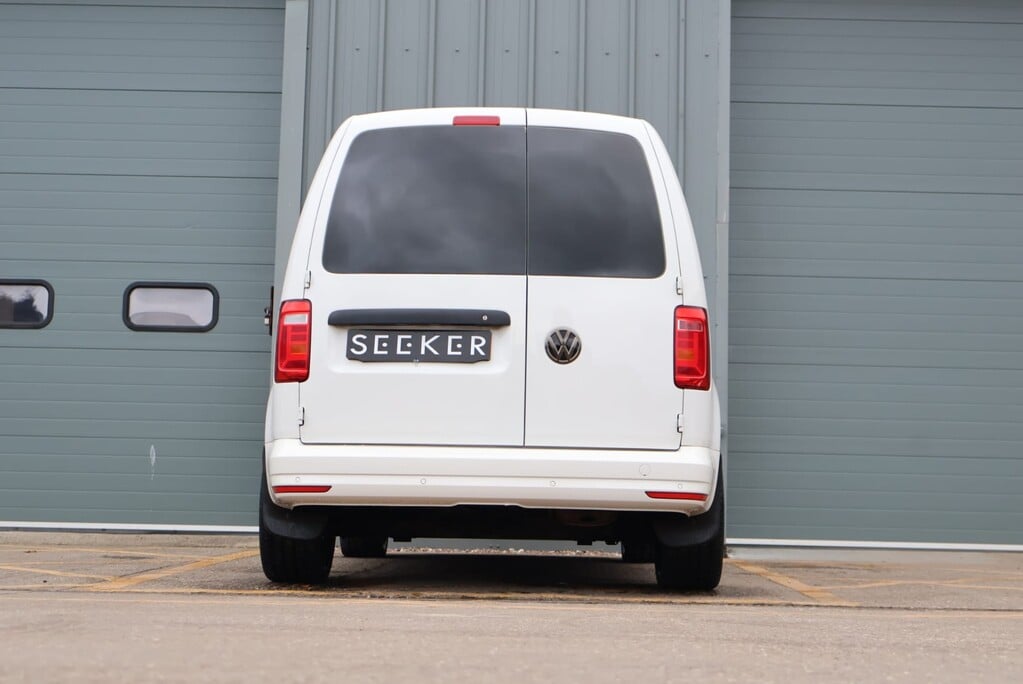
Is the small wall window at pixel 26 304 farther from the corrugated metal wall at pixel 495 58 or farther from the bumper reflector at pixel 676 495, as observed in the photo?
the bumper reflector at pixel 676 495

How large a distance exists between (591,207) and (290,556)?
1.71 metres

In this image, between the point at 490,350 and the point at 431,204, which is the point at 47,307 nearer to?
the point at 431,204

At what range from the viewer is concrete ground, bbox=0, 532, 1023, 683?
294 cm

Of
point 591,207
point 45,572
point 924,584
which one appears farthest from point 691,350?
point 45,572

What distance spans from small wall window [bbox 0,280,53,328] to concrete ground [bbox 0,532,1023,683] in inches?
129

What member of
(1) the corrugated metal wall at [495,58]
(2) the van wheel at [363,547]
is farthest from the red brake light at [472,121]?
(1) the corrugated metal wall at [495,58]

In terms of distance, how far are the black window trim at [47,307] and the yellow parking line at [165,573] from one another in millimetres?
2751

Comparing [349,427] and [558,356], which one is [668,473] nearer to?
[558,356]

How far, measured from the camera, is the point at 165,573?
6.25 metres

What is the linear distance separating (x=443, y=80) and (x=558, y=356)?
4839 millimetres

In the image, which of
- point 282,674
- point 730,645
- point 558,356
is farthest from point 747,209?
point 282,674

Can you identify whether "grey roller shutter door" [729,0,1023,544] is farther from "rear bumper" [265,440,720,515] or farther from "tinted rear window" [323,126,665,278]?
"rear bumper" [265,440,720,515]

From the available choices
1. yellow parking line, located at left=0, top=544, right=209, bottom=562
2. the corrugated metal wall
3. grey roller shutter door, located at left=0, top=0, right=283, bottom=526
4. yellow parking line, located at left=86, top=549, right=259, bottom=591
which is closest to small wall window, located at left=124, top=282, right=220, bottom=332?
grey roller shutter door, located at left=0, top=0, right=283, bottom=526

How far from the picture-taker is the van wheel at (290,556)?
5309mm
